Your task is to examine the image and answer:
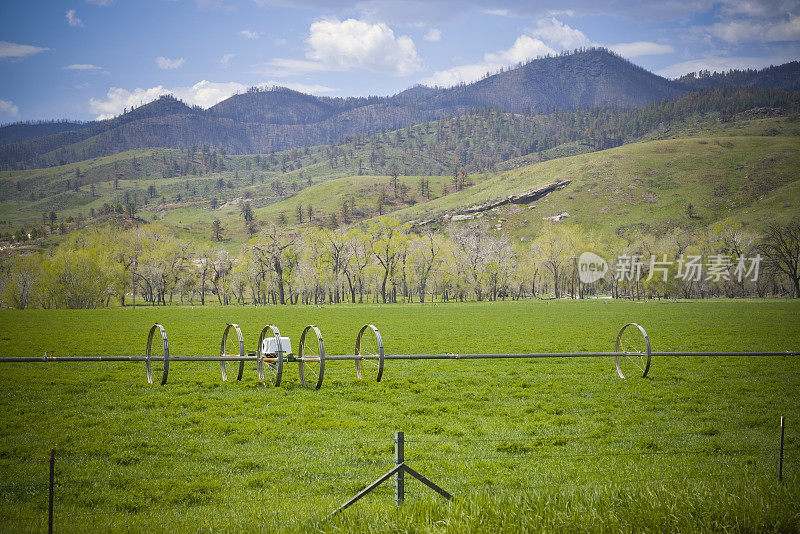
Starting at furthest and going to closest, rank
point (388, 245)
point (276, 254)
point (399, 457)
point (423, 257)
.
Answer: point (423, 257)
point (276, 254)
point (388, 245)
point (399, 457)

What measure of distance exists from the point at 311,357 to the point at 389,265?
274 feet

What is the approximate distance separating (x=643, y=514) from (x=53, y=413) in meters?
14.8

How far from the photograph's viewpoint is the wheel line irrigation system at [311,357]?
11805 mm

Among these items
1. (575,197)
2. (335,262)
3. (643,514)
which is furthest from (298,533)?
(575,197)

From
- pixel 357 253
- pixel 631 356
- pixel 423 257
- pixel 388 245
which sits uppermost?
pixel 388 245

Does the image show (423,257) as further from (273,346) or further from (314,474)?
(314,474)

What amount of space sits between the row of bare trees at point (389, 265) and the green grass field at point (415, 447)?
244ft

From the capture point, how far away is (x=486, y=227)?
18538 cm

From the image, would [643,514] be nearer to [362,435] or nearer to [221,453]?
[362,435]

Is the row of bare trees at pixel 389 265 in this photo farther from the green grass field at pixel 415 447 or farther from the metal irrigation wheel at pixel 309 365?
the green grass field at pixel 415 447

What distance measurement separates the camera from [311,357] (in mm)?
14203

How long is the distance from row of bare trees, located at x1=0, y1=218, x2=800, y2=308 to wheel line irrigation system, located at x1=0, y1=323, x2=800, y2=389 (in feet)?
216

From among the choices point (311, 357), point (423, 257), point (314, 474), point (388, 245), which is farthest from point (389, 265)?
point (314, 474)

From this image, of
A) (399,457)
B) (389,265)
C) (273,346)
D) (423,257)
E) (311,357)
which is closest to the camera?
(399,457)
